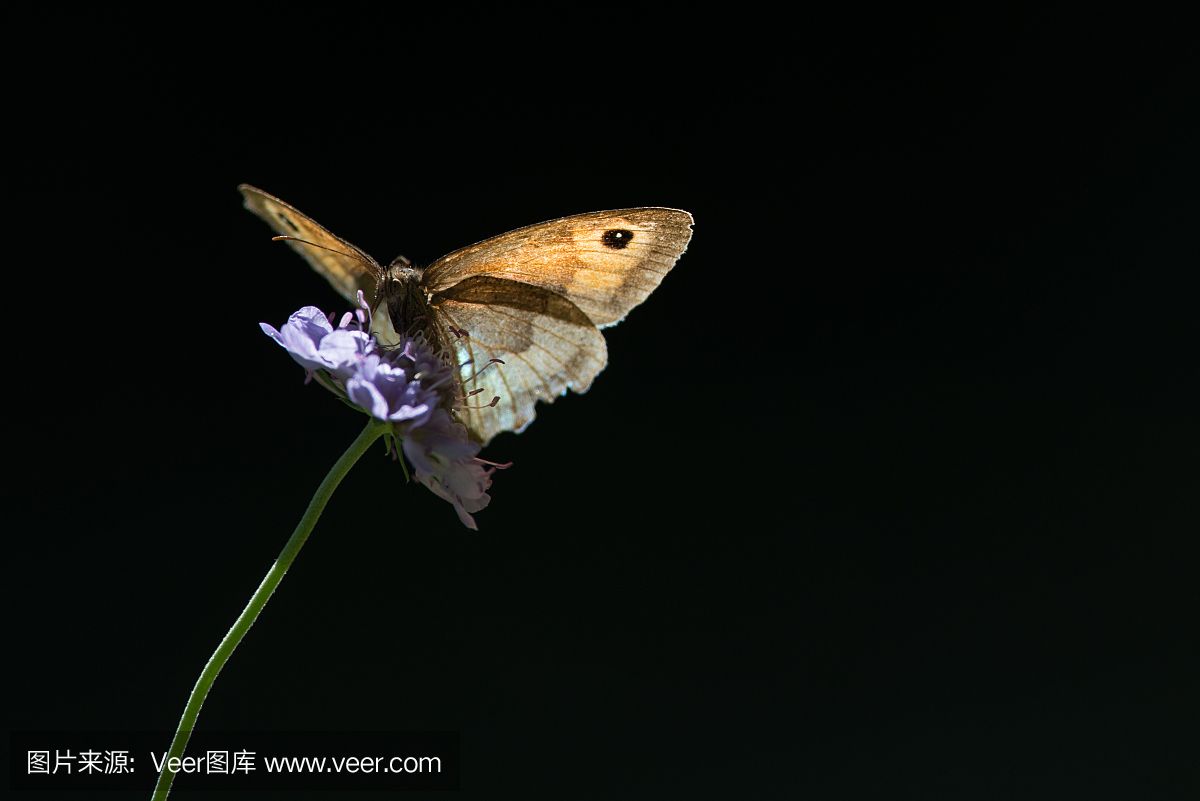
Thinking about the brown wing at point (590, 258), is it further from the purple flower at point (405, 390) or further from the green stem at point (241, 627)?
the green stem at point (241, 627)

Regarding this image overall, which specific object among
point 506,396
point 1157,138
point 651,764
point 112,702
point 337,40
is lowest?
point 506,396

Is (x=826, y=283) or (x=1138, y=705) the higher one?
(x=826, y=283)

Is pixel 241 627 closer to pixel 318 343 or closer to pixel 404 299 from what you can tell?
pixel 318 343

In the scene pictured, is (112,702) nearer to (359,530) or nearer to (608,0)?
(359,530)

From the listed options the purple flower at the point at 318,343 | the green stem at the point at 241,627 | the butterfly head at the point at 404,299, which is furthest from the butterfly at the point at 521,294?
the green stem at the point at 241,627

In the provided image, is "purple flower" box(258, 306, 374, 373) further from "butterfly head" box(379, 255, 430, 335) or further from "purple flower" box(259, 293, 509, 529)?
"butterfly head" box(379, 255, 430, 335)

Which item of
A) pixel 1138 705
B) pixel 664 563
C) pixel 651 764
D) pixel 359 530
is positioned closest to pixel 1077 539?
pixel 1138 705
